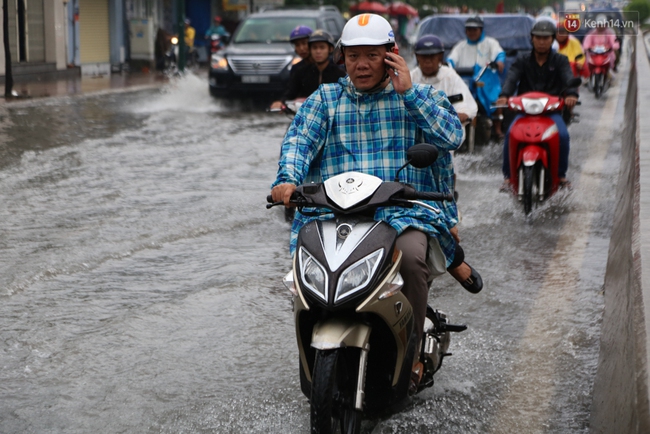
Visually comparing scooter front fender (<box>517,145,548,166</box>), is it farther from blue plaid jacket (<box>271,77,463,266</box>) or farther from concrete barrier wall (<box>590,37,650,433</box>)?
blue plaid jacket (<box>271,77,463,266</box>)

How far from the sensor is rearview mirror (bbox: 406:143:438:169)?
3711 millimetres

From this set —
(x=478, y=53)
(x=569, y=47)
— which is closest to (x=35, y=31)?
(x=569, y=47)

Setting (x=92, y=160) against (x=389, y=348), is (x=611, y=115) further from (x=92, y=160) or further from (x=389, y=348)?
(x=389, y=348)

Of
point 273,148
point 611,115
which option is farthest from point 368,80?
point 611,115

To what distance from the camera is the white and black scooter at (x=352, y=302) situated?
348 cm

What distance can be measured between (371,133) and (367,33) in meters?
0.39

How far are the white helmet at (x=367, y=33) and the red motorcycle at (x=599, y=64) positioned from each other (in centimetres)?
1947

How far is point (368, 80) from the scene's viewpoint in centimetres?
404

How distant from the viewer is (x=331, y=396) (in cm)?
349

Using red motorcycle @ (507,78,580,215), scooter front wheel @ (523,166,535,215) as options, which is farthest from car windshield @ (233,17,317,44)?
scooter front wheel @ (523,166,535,215)

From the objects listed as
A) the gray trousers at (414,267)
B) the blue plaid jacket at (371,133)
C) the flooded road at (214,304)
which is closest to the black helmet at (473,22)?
the flooded road at (214,304)

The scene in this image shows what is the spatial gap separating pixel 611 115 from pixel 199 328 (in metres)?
14.7

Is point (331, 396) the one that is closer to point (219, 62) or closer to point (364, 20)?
point (364, 20)

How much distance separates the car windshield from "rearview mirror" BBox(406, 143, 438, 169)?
55.8 ft
